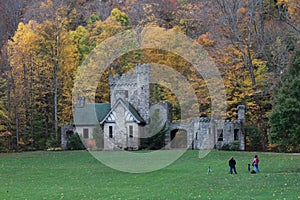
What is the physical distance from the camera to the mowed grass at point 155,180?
61.7ft

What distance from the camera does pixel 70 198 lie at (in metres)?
18.3

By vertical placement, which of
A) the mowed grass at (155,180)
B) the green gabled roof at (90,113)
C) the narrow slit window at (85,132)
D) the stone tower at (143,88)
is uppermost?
the stone tower at (143,88)

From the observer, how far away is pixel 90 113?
49.6 metres

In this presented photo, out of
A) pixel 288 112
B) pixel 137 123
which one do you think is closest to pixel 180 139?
pixel 137 123

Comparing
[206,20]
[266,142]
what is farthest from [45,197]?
[206,20]

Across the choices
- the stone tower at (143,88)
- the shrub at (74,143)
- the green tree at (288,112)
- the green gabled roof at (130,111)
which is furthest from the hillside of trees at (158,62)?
the green tree at (288,112)

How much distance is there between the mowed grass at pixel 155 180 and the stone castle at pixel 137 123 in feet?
30.8

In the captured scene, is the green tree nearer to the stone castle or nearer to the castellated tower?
the stone castle

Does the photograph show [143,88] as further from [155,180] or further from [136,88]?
[155,180]

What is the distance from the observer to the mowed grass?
18.8 meters

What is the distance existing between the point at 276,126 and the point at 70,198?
11406mm

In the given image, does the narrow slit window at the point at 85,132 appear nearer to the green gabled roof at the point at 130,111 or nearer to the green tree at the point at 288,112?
the green gabled roof at the point at 130,111

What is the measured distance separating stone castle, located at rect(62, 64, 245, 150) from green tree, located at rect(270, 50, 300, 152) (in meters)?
18.3

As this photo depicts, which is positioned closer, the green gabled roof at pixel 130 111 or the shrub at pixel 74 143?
the green gabled roof at pixel 130 111
